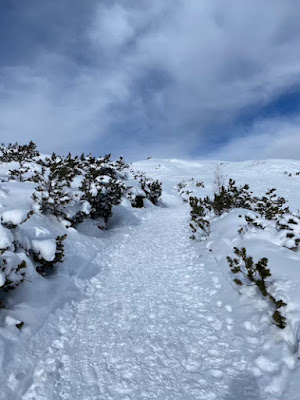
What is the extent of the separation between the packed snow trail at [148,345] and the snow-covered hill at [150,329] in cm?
1

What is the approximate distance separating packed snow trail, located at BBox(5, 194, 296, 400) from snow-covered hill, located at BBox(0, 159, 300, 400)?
0.01 m

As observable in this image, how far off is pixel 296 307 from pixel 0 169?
1439 cm

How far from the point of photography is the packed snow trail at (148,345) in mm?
2863

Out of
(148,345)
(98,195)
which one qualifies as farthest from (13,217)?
(98,195)

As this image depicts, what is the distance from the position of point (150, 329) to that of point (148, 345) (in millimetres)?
367

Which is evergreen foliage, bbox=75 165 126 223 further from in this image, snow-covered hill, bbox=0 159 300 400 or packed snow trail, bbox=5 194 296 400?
packed snow trail, bbox=5 194 296 400

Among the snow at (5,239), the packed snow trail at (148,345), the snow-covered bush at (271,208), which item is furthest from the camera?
the snow-covered bush at (271,208)

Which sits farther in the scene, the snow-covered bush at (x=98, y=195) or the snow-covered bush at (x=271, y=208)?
the snow-covered bush at (x=98, y=195)

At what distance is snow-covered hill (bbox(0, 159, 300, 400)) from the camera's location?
288 centimetres

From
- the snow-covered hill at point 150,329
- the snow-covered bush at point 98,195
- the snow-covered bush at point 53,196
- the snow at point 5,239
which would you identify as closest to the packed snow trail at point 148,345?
the snow-covered hill at point 150,329

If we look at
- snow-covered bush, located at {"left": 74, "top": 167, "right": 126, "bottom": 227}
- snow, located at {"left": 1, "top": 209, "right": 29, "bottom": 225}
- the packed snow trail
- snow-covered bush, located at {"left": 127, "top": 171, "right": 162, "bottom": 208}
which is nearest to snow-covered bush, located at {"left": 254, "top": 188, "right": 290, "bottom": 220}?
the packed snow trail

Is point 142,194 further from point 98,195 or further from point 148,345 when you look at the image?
point 148,345

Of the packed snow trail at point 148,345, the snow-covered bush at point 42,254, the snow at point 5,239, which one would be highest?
the snow at point 5,239

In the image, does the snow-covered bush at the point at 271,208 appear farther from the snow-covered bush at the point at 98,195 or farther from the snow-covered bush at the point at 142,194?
the snow-covered bush at the point at 142,194
